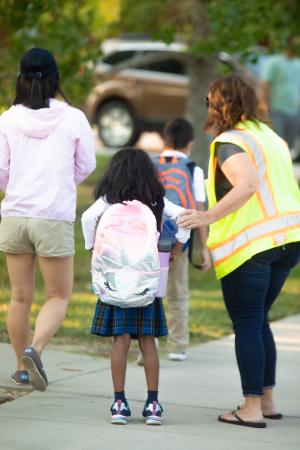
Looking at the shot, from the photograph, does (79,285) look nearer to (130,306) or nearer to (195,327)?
(195,327)

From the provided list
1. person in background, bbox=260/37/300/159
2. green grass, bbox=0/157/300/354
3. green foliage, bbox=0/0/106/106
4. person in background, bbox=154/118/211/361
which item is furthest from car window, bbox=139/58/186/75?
person in background, bbox=154/118/211/361

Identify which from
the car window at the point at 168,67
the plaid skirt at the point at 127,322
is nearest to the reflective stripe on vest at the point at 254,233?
the plaid skirt at the point at 127,322

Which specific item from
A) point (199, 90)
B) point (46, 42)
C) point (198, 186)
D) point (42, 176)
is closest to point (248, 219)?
point (42, 176)

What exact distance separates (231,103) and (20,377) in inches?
76.2

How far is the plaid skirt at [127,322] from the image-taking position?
5.86 m

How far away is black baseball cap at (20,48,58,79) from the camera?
20.9 ft

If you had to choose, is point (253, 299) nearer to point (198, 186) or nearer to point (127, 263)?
point (127, 263)

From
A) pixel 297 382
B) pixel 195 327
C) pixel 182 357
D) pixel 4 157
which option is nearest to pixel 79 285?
pixel 195 327

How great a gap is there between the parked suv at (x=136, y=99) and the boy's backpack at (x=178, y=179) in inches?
559

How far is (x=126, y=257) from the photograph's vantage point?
5746mm

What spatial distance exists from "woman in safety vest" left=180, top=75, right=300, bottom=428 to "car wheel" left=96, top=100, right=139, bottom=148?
15.8 m

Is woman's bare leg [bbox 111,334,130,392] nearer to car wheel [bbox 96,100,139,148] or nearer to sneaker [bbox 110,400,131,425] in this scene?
sneaker [bbox 110,400,131,425]

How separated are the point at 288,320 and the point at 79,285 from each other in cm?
256

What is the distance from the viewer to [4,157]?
6.39 metres
